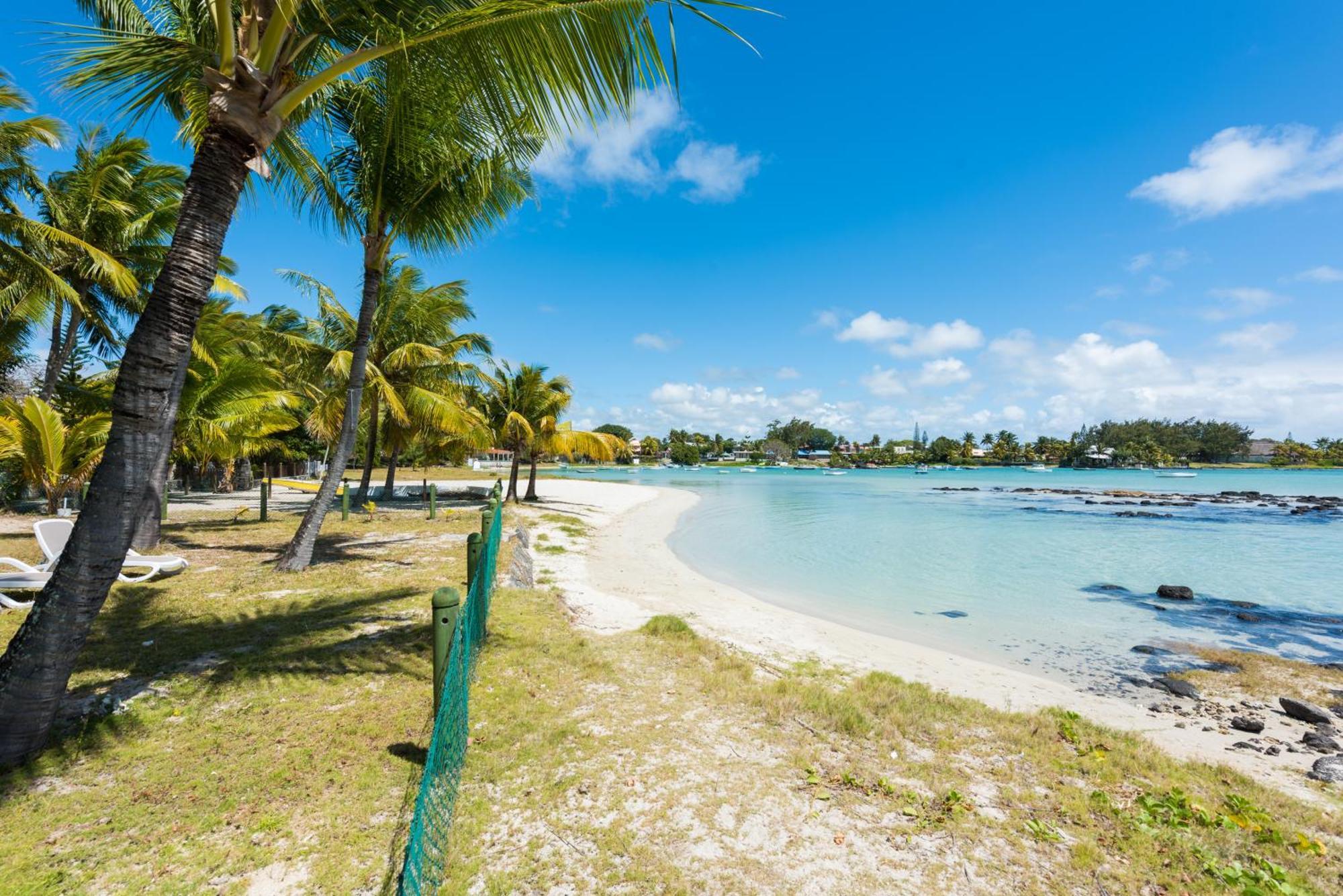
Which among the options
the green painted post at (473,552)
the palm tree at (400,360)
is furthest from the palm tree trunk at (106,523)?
the palm tree at (400,360)

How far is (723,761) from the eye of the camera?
3883 mm

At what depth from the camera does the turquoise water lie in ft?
31.3

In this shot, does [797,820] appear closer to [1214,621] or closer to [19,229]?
[1214,621]

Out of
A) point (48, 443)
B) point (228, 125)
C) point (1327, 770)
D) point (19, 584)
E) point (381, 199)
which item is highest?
point (381, 199)

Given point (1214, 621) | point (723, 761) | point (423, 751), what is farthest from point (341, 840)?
point (1214, 621)

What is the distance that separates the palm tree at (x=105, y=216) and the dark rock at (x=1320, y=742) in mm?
20953

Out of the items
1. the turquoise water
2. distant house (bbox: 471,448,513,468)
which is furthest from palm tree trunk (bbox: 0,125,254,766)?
distant house (bbox: 471,448,513,468)

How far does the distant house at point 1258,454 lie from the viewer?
13388cm

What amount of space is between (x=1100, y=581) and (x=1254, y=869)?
46.8 ft

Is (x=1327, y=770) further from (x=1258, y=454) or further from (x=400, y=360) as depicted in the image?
(x=1258, y=454)

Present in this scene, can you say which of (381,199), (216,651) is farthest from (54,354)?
(216,651)

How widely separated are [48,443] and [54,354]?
5.62 m

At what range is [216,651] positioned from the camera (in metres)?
5.25

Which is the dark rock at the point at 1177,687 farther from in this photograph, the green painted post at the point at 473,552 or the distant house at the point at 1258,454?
the distant house at the point at 1258,454
